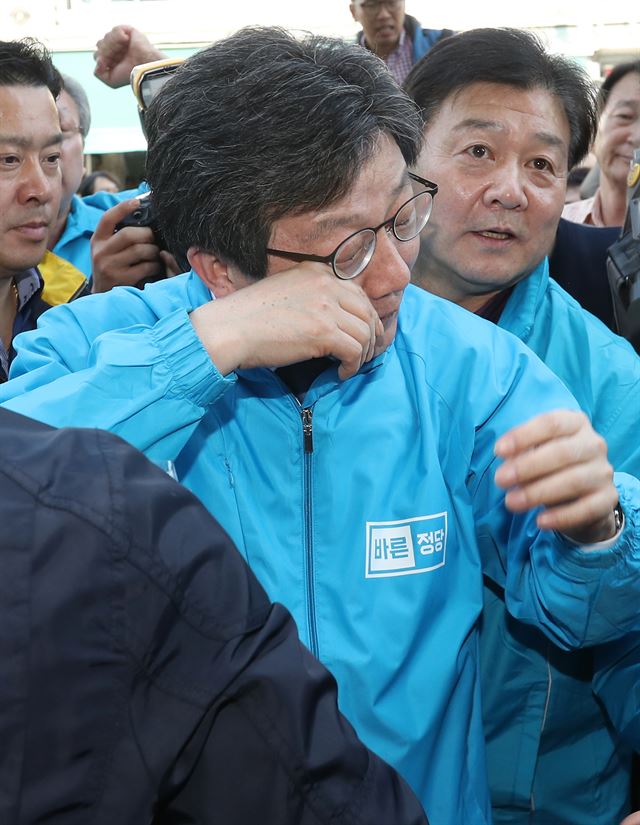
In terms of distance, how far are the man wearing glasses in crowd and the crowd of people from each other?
2.12m

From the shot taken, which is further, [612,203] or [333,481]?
[612,203]

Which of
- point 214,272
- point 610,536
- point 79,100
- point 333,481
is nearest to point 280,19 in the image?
point 79,100

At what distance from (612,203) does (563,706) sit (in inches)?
108

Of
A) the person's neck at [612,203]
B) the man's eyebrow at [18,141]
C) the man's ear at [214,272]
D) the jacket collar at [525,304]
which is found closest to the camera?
the man's ear at [214,272]

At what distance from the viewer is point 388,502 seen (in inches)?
59.6

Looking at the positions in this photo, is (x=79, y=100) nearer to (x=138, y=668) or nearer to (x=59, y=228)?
(x=59, y=228)

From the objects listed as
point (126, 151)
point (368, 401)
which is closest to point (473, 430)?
point (368, 401)

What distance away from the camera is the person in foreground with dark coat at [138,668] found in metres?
0.74

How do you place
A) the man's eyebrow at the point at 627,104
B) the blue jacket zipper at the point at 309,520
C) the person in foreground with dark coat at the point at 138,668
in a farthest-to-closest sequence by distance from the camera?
the man's eyebrow at the point at 627,104, the blue jacket zipper at the point at 309,520, the person in foreground with dark coat at the point at 138,668

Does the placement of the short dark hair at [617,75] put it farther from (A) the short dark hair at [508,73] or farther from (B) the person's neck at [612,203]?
(A) the short dark hair at [508,73]

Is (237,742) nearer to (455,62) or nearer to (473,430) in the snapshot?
(473,430)

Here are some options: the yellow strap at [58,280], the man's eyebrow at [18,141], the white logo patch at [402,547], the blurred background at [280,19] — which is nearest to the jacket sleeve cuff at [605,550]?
the white logo patch at [402,547]

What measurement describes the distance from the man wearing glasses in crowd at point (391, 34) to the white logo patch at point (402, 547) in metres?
3.13

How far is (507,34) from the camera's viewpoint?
2.21m
